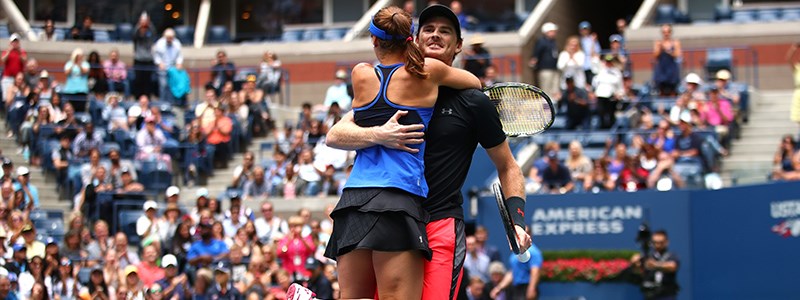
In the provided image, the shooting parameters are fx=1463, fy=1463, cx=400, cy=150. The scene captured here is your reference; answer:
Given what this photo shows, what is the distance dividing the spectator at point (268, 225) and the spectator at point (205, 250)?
83 cm

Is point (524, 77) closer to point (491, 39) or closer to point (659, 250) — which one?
point (491, 39)

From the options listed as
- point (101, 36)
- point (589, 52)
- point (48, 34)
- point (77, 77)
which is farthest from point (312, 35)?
point (589, 52)

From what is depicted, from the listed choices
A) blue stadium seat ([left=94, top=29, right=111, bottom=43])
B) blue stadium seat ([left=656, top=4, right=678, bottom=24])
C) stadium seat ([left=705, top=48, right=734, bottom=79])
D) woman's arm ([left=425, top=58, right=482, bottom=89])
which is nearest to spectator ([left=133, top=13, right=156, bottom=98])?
blue stadium seat ([left=94, top=29, right=111, bottom=43])

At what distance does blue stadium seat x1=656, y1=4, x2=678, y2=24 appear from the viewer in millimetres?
23625

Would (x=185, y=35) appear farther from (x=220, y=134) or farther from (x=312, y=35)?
(x=220, y=134)

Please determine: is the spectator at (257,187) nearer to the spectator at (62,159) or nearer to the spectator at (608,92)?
the spectator at (62,159)

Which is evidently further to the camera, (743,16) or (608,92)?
(743,16)

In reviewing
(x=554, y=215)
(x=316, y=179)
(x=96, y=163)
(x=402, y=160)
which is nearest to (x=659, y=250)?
(x=554, y=215)

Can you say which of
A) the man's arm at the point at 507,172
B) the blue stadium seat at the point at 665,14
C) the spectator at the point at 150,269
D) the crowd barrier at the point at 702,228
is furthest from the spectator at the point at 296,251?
the blue stadium seat at the point at 665,14

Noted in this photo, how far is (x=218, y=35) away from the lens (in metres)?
26.5

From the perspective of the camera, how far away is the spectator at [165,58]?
2144cm

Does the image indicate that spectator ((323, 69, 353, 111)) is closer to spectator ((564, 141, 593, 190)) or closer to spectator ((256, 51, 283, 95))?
spectator ((256, 51, 283, 95))

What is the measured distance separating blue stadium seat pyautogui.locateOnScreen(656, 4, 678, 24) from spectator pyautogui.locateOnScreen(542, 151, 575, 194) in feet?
27.1

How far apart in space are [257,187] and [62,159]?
2.55 meters
